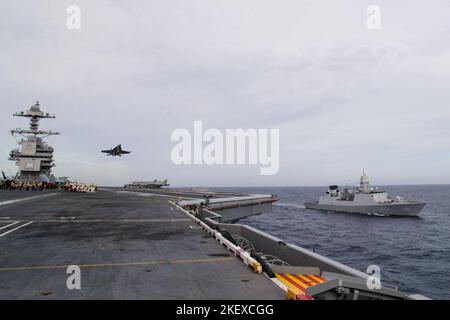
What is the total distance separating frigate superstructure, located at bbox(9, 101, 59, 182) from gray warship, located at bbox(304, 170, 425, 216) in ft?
228

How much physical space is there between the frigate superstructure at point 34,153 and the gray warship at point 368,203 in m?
69.5

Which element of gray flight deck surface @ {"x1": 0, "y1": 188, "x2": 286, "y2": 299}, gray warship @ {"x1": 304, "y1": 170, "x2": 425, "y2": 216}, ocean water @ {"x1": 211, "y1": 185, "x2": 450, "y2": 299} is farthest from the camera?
gray warship @ {"x1": 304, "y1": 170, "x2": 425, "y2": 216}

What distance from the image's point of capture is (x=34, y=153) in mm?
72125

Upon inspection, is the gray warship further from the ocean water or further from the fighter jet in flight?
the fighter jet in flight

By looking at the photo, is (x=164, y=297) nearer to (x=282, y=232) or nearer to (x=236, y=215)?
(x=236, y=215)

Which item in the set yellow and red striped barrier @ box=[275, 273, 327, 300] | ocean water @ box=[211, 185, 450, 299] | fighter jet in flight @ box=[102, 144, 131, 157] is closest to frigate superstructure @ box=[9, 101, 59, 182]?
fighter jet in flight @ box=[102, 144, 131, 157]

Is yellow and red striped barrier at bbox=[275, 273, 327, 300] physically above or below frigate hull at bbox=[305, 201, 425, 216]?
above

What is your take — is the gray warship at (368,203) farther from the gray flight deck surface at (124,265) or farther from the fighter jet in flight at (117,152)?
the gray flight deck surface at (124,265)

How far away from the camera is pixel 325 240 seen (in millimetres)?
34500

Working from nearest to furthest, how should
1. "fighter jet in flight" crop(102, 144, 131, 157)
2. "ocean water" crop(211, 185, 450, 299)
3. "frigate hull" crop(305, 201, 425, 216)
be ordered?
"ocean water" crop(211, 185, 450, 299) → "frigate hull" crop(305, 201, 425, 216) → "fighter jet in flight" crop(102, 144, 131, 157)

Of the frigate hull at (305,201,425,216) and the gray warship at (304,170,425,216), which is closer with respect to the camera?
the frigate hull at (305,201,425,216)

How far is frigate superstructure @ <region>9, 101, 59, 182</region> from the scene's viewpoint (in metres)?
71.7
